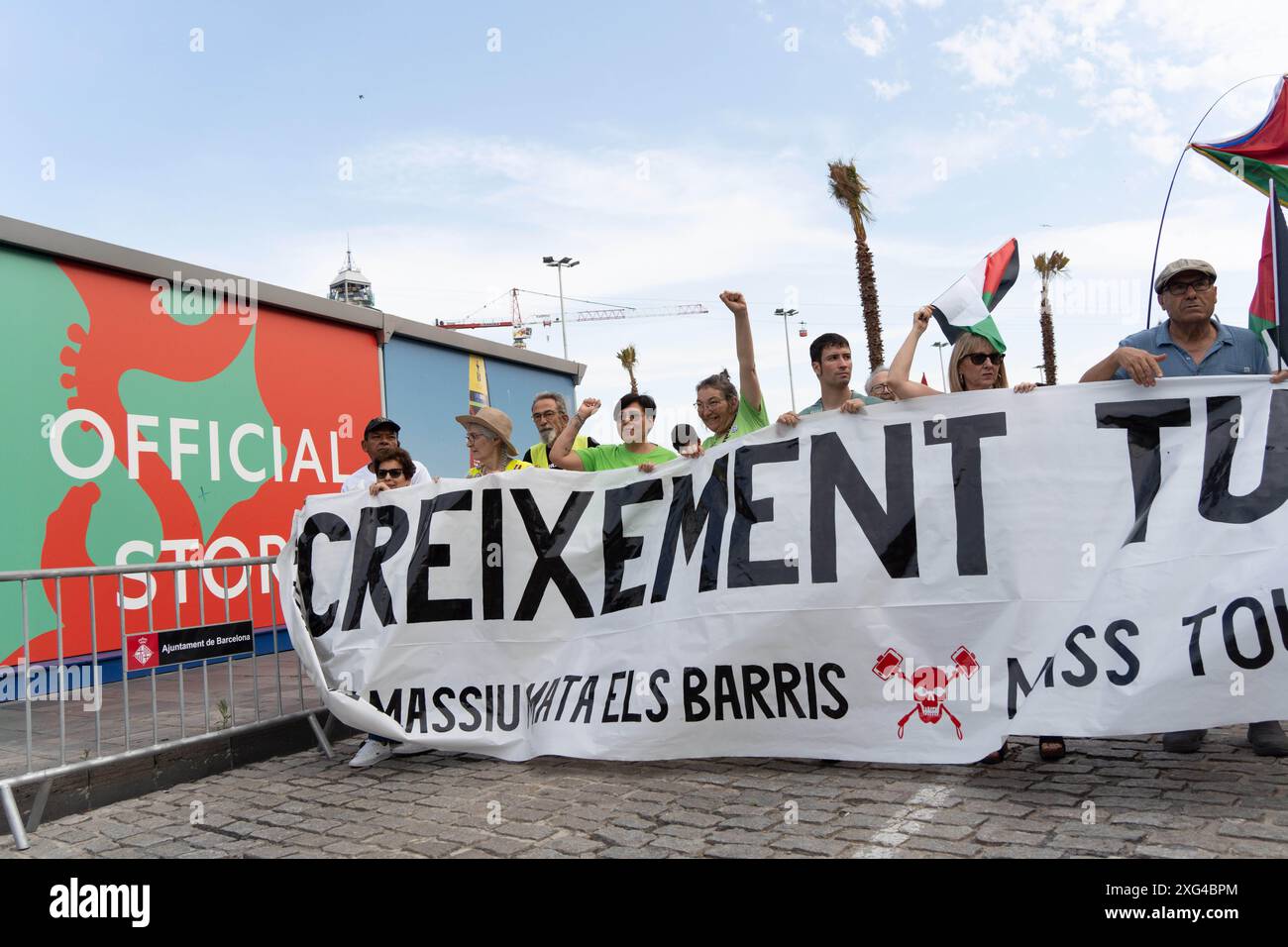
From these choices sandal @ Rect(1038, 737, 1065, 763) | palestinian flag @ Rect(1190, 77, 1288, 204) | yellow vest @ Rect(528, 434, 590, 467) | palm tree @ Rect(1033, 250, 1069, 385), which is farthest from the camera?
palm tree @ Rect(1033, 250, 1069, 385)

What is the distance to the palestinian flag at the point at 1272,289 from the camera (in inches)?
191

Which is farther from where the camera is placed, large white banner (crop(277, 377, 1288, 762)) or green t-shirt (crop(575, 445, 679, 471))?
green t-shirt (crop(575, 445, 679, 471))

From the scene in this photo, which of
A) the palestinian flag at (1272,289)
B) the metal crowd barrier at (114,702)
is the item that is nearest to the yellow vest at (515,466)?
the metal crowd barrier at (114,702)

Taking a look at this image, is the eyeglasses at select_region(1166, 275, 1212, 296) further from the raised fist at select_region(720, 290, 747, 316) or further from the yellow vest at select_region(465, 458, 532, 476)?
the yellow vest at select_region(465, 458, 532, 476)

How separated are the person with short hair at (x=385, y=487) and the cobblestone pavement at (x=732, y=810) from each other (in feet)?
0.82

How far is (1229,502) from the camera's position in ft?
13.9

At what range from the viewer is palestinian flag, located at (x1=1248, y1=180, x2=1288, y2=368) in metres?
4.84

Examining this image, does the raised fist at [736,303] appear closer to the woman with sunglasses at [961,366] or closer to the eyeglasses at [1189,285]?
the woman with sunglasses at [961,366]

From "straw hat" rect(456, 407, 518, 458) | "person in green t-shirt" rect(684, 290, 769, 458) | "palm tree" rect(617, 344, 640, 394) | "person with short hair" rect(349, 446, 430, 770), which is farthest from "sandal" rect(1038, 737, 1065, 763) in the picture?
"palm tree" rect(617, 344, 640, 394)

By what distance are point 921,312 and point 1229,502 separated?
5.48 ft

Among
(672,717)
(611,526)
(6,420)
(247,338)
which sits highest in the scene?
(247,338)
